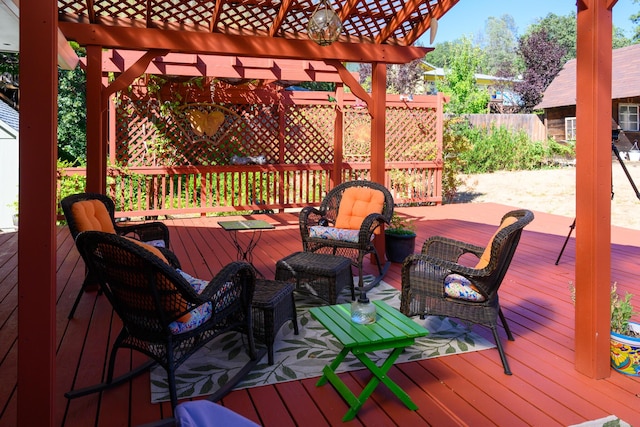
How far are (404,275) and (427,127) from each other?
7.18 meters

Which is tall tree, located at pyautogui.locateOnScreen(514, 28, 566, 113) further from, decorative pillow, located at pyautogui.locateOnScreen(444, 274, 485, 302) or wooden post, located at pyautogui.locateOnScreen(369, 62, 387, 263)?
decorative pillow, located at pyautogui.locateOnScreen(444, 274, 485, 302)

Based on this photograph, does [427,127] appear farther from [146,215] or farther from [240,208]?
[146,215]

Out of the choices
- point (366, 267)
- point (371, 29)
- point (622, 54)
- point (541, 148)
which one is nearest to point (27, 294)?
point (366, 267)

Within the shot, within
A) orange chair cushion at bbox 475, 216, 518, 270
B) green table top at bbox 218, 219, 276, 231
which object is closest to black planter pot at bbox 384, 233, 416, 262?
green table top at bbox 218, 219, 276, 231

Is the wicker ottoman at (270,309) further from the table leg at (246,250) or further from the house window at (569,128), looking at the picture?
the house window at (569,128)

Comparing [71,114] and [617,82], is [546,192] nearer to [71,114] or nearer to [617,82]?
[617,82]

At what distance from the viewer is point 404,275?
9.84ft

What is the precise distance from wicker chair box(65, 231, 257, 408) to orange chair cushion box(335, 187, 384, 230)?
→ 8.16 ft

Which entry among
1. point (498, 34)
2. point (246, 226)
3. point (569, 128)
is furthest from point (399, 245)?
point (498, 34)

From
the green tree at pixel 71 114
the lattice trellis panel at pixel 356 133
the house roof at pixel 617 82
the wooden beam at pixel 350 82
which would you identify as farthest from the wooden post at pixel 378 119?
the house roof at pixel 617 82

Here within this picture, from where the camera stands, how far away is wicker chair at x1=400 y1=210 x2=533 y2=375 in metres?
2.70

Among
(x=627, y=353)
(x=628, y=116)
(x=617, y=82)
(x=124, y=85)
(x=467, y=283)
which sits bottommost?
(x=627, y=353)

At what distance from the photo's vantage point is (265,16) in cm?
488

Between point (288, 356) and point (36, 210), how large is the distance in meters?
1.54
